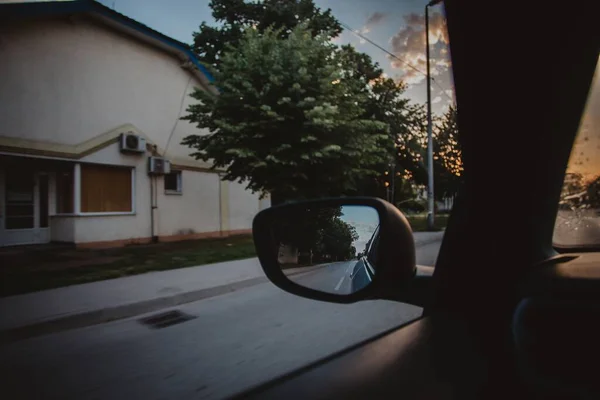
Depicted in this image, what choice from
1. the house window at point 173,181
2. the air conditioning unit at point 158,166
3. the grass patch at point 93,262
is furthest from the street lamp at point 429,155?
the house window at point 173,181

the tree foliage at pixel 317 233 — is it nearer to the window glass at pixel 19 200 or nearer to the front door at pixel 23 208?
the front door at pixel 23 208

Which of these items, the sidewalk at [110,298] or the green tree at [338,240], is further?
the sidewalk at [110,298]

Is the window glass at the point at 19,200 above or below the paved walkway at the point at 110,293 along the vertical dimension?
above

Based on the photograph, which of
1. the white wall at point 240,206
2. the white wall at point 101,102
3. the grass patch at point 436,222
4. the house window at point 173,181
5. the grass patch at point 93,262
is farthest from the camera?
the white wall at point 240,206

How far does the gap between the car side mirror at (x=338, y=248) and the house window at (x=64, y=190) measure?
45.5 feet

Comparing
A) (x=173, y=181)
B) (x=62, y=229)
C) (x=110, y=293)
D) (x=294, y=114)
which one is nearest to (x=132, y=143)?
(x=173, y=181)

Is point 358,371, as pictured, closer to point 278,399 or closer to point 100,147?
point 278,399

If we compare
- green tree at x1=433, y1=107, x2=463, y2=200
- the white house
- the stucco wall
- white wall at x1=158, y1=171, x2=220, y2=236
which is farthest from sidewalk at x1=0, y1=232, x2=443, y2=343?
white wall at x1=158, y1=171, x2=220, y2=236

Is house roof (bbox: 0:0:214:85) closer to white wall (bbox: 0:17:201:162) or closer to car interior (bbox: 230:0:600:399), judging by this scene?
white wall (bbox: 0:17:201:162)

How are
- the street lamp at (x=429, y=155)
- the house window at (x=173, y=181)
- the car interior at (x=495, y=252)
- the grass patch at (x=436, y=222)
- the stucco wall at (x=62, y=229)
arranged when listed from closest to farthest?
the car interior at (x=495, y=252)
the grass patch at (x=436, y=222)
the street lamp at (x=429, y=155)
the stucco wall at (x=62, y=229)
the house window at (x=173, y=181)

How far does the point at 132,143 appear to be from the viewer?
→ 46.4 feet

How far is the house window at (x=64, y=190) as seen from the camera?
13320 mm

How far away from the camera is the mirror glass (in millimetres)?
1218

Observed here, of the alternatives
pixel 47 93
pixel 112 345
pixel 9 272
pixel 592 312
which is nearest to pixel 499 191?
pixel 592 312
